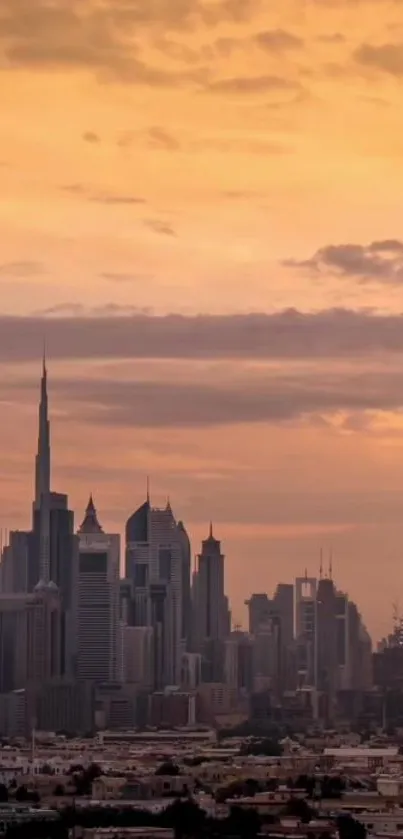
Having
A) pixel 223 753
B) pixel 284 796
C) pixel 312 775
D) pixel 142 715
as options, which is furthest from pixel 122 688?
pixel 284 796

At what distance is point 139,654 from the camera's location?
453 ft

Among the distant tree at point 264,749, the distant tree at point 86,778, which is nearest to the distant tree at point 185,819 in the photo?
the distant tree at point 86,778

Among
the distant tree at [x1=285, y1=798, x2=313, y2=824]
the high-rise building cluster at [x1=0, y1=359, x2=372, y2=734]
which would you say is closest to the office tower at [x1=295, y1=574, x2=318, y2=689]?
the high-rise building cluster at [x1=0, y1=359, x2=372, y2=734]

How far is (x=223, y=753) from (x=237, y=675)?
41.5 m

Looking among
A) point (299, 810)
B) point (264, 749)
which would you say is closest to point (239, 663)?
point (264, 749)

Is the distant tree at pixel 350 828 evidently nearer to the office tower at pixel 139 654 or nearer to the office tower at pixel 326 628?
the office tower at pixel 139 654

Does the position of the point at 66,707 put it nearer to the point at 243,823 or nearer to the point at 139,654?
the point at 139,654

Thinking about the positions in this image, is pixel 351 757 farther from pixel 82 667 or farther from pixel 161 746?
pixel 82 667

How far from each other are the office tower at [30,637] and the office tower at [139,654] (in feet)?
12.1

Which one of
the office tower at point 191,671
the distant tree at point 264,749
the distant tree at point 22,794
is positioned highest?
the office tower at point 191,671

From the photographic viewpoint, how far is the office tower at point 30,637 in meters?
131

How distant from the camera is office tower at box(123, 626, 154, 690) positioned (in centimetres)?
13612

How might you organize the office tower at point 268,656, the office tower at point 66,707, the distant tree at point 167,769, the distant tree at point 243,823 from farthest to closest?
the office tower at point 268,656 → the office tower at point 66,707 → the distant tree at point 167,769 → the distant tree at point 243,823

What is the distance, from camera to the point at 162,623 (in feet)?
460
